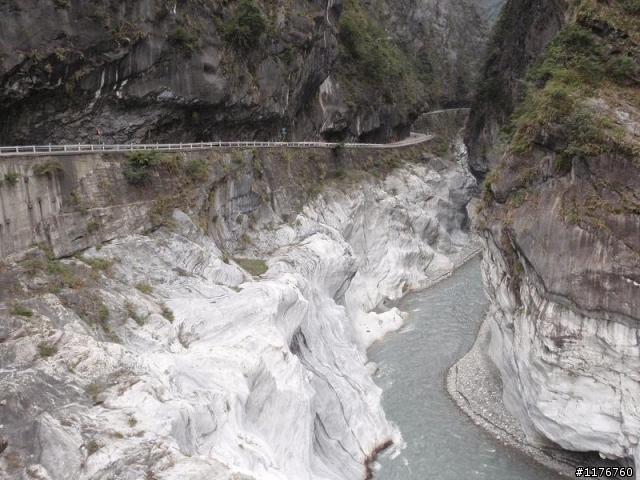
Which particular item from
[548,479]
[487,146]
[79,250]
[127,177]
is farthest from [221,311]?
[487,146]

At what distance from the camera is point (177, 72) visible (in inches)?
989

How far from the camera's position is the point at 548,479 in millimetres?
17875

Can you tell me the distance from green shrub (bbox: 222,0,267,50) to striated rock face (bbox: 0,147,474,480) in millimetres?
7356

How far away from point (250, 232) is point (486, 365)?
46.5 ft

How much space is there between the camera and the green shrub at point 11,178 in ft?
53.5

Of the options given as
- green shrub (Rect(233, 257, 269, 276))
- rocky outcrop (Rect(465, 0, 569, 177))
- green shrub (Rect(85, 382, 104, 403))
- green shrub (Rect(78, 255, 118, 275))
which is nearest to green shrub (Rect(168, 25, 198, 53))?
green shrub (Rect(233, 257, 269, 276))

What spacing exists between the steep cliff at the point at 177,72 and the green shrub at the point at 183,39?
0.17 ft

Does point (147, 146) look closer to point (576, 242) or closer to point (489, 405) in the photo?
point (576, 242)

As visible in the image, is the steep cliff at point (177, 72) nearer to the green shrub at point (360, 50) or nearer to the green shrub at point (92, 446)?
the green shrub at point (360, 50)

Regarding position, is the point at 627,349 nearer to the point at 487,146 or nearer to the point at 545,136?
the point at 545,136

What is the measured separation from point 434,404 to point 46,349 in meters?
16.5

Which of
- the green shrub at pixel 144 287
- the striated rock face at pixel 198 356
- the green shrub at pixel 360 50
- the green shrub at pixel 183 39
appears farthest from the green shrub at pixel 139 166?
the green shrub at pixel 360 50

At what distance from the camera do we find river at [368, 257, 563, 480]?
18.6 meters

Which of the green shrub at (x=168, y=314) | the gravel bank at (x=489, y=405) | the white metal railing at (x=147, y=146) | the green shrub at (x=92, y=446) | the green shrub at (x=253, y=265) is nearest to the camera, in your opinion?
the green shrub at (x=92, y=446)
